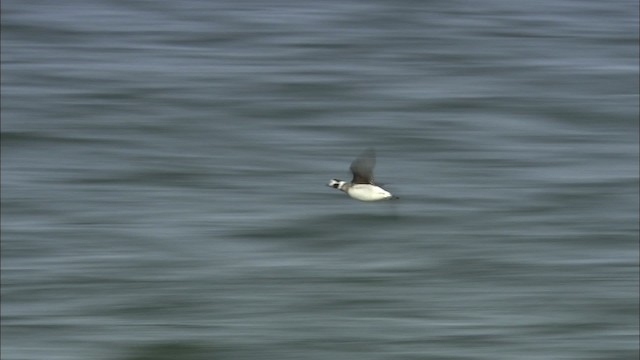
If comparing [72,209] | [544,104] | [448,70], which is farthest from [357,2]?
[72,209]

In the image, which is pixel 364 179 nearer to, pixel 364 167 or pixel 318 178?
pixel 364 167

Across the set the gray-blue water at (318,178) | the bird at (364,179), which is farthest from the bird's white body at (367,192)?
the gray-blue water at (318,178)

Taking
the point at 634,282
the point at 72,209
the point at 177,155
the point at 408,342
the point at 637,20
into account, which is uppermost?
the point at 637,20

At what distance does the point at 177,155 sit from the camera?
10.3 m

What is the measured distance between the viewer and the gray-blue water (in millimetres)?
8211

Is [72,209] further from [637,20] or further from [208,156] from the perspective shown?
[637,20]

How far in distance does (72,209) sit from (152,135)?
146 centimetres

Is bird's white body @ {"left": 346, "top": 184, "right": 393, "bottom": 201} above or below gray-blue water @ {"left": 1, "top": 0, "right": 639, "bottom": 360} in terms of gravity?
below

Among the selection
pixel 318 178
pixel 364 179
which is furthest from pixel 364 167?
pixel 318 178

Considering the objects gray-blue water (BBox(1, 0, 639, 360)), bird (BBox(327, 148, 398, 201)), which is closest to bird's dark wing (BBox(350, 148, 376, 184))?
bird (BBox(327, 148, 398, 201))

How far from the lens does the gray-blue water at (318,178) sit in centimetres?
821

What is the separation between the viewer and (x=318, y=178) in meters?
9.78

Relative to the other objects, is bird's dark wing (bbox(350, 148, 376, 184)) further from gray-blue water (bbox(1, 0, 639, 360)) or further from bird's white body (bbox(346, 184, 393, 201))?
gray-blue water (bbox(1, 0, 639, 360))

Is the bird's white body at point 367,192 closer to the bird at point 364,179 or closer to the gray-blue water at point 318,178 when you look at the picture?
the bird at point 364,179
